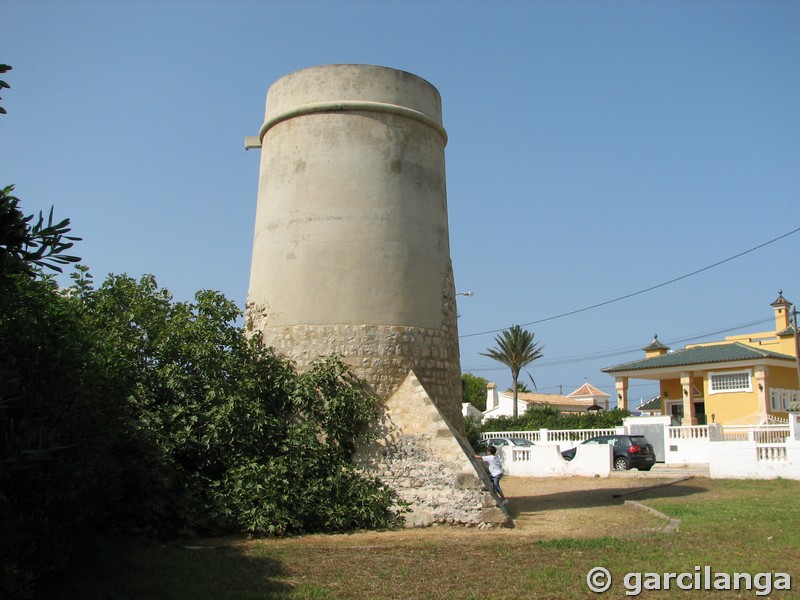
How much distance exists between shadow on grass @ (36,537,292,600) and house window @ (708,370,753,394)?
99.6 feet

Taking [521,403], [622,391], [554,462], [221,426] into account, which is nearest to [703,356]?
[622,391]

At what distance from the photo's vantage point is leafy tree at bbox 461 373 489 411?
66.1 metres

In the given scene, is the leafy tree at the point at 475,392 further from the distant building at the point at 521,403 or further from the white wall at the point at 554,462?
the white wall at the point at 554,462

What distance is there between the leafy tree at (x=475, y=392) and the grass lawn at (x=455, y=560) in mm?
53753

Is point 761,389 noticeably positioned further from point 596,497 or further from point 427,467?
point 427,467

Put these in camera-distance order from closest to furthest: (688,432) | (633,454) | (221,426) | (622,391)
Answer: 1. (221,426)
2. (633,454)
3. (688,432)
4. (622,391)

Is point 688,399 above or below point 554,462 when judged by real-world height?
above

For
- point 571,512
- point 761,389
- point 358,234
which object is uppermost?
point 358,234

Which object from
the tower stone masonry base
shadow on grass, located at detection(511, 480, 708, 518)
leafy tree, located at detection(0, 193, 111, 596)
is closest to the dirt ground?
shadow on grass, located at detection(511, 480, 708, 518)

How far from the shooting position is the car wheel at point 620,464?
77.7ft

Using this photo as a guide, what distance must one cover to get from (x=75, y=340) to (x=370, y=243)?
6333mm

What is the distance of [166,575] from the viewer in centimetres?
779

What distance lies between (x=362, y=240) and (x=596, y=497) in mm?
8074

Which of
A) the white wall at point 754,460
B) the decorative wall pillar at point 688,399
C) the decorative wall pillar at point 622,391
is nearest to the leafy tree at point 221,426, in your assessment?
the white wall at point 754,460
